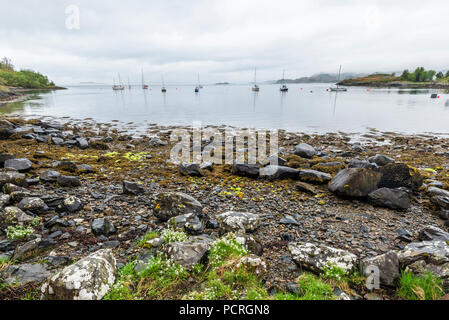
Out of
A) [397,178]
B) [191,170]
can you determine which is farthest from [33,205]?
[397,178]

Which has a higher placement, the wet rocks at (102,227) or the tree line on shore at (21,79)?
the tree line on shore at (21,79)

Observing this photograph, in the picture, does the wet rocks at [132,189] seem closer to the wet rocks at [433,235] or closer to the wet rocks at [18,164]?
the wet rocks at [18,164]

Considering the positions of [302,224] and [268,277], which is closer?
[268,277]

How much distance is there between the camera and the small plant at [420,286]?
368 centimetres

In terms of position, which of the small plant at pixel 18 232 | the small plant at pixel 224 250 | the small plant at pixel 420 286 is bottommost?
the small plant at pixel 224 250

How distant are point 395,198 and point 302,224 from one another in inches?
151

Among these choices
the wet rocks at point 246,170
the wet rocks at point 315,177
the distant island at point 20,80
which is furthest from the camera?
the distant island at point 20,80

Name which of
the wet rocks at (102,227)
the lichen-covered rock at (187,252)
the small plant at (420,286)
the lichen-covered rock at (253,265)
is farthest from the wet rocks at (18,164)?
the small plant at (420,286)

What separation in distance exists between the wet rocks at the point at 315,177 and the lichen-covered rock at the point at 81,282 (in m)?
8.75

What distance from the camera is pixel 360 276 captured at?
4.48m

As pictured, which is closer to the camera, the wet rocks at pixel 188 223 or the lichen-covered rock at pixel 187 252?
the lichen-covered rock at pixel 187 252

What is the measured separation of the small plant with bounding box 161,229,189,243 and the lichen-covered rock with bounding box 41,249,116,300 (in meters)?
1.65

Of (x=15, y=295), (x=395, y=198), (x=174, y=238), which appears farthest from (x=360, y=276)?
(x=15, y=295)
